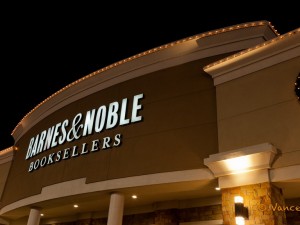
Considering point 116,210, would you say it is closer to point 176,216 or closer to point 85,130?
point 176,216

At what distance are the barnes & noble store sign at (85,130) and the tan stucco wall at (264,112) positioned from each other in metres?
3.23

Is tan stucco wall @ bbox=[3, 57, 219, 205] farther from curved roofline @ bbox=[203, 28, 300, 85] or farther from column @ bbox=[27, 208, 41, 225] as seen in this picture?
column @ bbox=[27, 208, 41, 225]

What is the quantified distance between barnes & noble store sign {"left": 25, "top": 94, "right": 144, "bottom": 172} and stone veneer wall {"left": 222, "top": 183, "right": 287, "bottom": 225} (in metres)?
4.31

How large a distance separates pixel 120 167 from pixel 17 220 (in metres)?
9.24

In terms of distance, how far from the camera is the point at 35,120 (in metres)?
16.8

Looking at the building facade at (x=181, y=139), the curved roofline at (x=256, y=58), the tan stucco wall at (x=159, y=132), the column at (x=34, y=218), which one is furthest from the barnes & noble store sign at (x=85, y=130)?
the curved roofline at (x=256, y=58)

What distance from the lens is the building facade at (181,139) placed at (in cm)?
820

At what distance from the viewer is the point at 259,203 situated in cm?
780

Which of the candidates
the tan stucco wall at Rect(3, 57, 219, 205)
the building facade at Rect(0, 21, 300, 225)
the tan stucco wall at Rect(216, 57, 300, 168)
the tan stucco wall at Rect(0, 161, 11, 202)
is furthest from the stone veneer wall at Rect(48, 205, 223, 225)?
the tan stucco wall at Rect(0, 161, 11, 202)

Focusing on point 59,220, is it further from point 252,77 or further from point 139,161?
point 252,77

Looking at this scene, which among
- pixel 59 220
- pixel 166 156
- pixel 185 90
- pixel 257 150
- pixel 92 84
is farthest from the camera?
pixel 59 220

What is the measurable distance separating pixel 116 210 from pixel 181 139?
10.1ft

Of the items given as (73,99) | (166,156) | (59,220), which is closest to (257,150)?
(166,156)

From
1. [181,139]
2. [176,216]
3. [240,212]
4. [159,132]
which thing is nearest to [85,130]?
[159,132]
